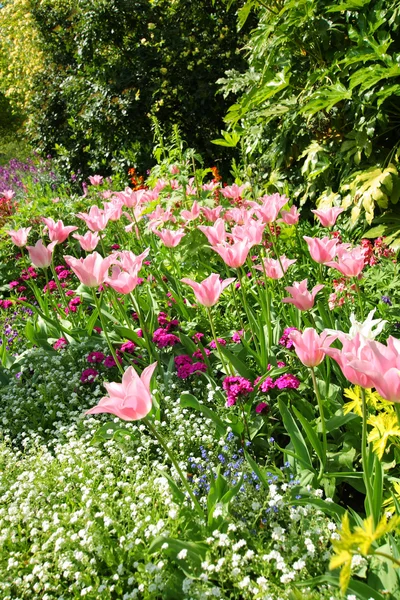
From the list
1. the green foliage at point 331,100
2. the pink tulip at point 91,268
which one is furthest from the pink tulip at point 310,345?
the green foliage at point 331,100

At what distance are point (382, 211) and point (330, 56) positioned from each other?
1.26 m

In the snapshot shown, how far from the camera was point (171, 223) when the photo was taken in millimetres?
3863

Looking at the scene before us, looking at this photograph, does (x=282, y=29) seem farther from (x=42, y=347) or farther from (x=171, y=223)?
(x=42, y=347)

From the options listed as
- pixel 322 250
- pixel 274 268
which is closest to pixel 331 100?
pixel 274 268

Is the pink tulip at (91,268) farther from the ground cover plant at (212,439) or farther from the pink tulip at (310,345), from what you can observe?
the pink tulip at (310,345)

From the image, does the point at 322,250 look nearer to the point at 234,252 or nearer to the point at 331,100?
the point at 234,252

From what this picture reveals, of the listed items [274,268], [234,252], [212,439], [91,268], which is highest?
[91,268]

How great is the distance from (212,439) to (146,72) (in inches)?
253

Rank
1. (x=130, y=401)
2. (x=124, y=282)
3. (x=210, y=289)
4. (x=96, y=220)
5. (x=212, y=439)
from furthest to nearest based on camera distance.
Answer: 1. (x=96, y=220)
2. (x=212, y=439)
3. (x=124, y=282)
4. (x=210, y=289)
5. (x=130, y=401)

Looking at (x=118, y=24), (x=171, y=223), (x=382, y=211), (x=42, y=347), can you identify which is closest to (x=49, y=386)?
(x=42, y=347)

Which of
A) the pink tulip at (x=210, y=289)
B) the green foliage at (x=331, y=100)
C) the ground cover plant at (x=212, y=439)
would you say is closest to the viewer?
the ground cover plant at (x=212, y=439)

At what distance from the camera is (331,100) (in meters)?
3.31

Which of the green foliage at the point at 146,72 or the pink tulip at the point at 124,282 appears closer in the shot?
the pink tulip at the point at 124,282

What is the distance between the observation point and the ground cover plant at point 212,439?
4.90ft
